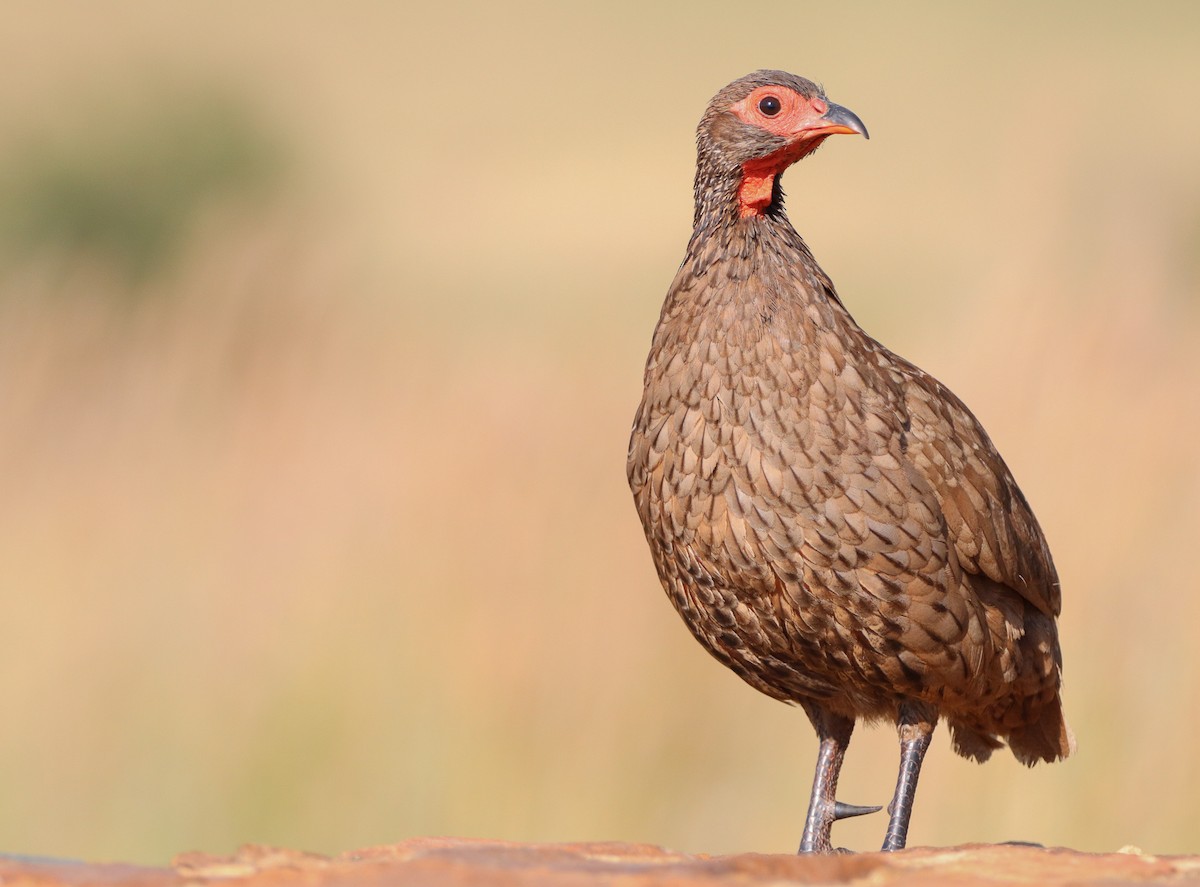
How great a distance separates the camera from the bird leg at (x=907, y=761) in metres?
4.48

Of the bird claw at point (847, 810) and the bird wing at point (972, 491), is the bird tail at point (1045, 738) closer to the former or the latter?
the bird wing at point (972, 491)

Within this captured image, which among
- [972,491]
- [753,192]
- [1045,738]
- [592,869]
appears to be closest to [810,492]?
[972,491]

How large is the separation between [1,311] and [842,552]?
3632 millimetres

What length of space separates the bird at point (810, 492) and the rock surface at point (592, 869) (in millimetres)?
1182

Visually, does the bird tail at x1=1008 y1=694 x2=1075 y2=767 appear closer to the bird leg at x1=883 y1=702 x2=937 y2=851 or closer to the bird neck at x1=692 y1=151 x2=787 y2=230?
the bird leg at x1=883 y1=702 x2=937 y2=851

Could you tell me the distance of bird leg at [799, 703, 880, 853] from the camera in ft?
15.2

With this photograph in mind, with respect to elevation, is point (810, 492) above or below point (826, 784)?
above

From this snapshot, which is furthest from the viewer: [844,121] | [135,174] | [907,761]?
[135,174]

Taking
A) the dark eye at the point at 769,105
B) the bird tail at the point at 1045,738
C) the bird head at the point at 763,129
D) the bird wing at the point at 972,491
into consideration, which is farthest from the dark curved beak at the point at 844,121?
the bird tail at the point at 1045,738


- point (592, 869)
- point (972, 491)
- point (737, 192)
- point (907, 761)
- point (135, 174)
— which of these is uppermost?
point (135, 174)

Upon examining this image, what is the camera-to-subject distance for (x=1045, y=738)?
5012 mm

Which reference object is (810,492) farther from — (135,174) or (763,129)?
(135,174)

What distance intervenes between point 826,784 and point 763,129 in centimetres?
170

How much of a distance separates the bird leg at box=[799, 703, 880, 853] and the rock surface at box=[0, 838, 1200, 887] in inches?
63.5
